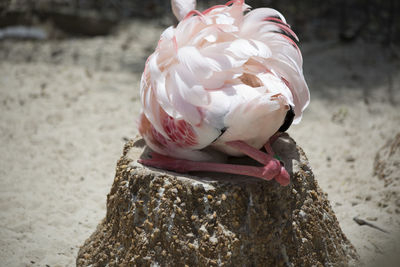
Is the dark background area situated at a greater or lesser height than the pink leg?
lesser

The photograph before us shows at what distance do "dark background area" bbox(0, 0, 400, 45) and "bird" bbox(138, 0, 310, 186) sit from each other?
3.04 meters

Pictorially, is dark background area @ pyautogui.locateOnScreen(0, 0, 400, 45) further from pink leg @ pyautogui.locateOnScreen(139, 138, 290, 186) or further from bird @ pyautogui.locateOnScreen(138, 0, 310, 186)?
pink leg @ pyautogui.locateOnScreen(139, 138, 290, 186)

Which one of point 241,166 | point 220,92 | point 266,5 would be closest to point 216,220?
point 241,166

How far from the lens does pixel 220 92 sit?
59.7 inches

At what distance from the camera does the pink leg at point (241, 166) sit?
1.49 metres

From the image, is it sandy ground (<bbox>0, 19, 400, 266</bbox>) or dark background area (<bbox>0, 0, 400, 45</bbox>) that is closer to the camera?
sandy ground (<bbox>0, 19, 400, 266</bbox>)

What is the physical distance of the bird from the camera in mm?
1484

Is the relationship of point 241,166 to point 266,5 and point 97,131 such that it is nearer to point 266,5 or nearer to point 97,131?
point 97,131

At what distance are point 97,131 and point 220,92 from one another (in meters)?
1.82

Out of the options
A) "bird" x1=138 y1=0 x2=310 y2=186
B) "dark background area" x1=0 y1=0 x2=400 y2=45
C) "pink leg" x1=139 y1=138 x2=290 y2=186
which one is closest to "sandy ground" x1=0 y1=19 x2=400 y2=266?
"dark background area" x1=0 y1=0 x2=400 y2=45

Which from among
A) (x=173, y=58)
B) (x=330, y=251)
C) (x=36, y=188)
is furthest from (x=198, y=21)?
(x=36, y=188)

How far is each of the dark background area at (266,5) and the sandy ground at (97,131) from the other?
0.27 metres

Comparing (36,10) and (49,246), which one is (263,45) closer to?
(49,246)

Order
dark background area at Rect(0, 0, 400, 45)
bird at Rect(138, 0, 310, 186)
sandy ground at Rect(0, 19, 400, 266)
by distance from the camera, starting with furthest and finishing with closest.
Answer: dark background area at Rect(0, 0, 400, 45) < sandy ground at Rect(0, 19, 400, 266) < bird at Rect(138, 0, 310, 186)
